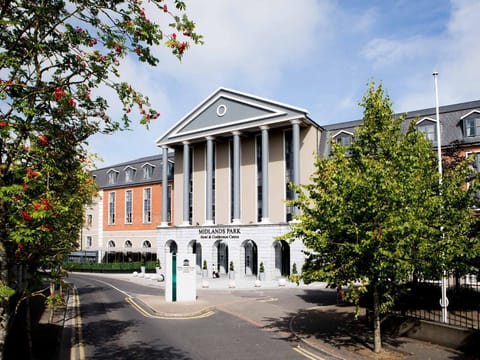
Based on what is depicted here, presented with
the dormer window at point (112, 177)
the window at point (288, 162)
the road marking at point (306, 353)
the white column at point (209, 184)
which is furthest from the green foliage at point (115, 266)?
the road marking at point (306, 353)

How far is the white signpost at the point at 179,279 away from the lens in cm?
2391

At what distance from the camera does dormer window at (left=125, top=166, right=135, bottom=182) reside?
6150cm

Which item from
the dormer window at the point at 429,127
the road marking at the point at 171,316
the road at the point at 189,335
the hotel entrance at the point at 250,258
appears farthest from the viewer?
the hotel entrance at the point at 250,258

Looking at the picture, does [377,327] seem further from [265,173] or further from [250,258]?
[250,258]

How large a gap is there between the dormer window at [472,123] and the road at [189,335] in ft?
83.2

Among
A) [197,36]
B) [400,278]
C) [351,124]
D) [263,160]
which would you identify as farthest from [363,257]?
[351,124]

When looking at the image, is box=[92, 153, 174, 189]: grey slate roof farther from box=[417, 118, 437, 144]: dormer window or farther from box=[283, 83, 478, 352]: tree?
box=[283, 83, 478, 352]: tree

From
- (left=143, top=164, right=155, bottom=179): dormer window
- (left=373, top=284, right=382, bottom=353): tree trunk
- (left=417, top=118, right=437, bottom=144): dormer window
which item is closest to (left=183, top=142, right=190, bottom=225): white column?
(left=143, top=164, right=155, bottom=179): dormer window

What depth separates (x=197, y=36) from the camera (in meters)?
6.77

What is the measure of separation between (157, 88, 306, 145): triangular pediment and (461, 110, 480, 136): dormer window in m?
14.9

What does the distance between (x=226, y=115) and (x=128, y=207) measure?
24.9 m

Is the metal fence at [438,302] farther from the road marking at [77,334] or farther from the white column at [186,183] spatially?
the white column at [186,183]

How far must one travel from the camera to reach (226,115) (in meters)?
45.2

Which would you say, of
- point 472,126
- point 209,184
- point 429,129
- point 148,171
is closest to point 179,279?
point 209,184
